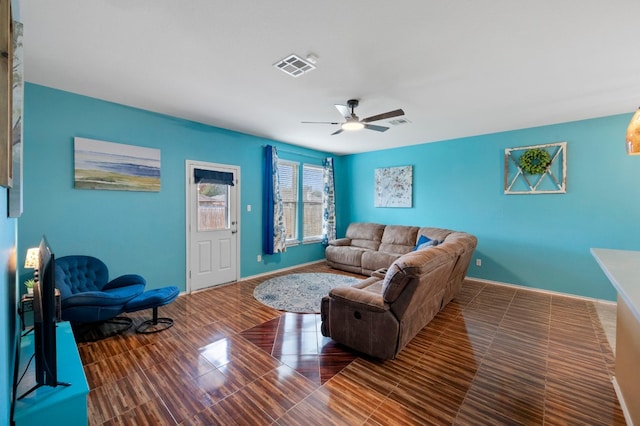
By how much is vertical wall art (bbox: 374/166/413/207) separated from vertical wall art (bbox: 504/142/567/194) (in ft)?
5.75

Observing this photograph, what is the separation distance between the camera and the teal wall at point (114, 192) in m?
2.95

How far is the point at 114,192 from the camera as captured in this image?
344 centimetres

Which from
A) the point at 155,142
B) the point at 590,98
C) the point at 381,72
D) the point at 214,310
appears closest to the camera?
the point at 381,72

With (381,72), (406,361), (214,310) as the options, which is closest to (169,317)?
(214,310)

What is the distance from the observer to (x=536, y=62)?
2.43 metres

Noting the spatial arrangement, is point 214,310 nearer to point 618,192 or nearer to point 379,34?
point 379,34

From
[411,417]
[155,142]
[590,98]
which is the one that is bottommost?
[411,417]

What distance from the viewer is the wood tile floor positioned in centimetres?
181

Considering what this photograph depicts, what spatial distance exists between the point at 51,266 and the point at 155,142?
2883 millimetres

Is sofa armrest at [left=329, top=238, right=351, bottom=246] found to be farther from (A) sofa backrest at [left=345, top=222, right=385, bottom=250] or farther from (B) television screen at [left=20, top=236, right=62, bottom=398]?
(B) television screen at [left=20, top=236, right=62, bottom=398]

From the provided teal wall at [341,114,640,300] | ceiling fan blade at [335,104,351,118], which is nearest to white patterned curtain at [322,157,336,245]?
teal wall at [341,114,640,300]

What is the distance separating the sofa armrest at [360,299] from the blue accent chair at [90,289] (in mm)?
2170

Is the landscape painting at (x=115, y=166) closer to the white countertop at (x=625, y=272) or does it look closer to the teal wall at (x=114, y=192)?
the teal wall at (x=114, y=192)

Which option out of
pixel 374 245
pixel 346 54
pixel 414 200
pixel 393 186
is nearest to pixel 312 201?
pixel 374 245
